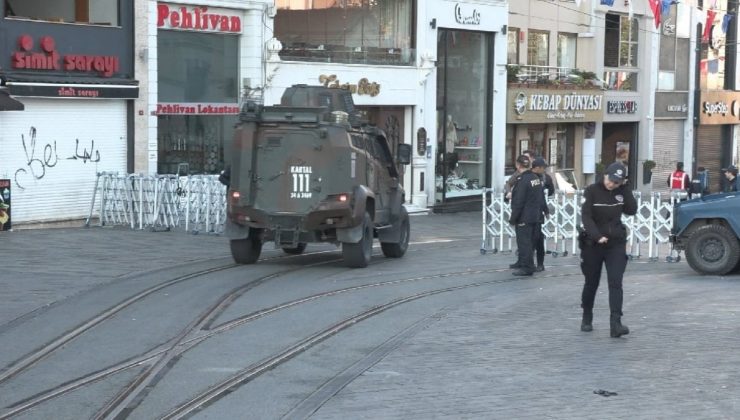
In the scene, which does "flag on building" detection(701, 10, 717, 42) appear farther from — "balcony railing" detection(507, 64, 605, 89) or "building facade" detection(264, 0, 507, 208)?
"building facade" detection(264, 0, 507, 208)

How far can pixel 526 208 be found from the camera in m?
17.2

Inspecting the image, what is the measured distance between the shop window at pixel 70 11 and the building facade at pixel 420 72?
4621 mm

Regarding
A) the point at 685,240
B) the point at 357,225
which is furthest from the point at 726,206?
the point at 357,225

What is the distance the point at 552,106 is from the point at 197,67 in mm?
15771

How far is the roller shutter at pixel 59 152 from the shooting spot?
2388 centimetres

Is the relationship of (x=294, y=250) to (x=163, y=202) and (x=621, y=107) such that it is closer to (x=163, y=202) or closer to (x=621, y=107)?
(x=163, y=202)

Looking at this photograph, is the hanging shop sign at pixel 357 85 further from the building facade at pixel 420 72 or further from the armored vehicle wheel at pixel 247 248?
the armored vehicle wheel at pixel 247 248

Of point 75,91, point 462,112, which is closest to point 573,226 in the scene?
point 75,91

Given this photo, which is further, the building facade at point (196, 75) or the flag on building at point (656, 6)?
the flag on building at point (656, 6)

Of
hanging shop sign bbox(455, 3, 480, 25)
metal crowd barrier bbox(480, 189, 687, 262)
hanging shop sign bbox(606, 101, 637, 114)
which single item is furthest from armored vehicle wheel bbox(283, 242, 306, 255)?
hanging shop sign bbox(606, 101, 637, 114)

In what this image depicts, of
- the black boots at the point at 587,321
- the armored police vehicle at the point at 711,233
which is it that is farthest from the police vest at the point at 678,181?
the black boots at the point at 587,321

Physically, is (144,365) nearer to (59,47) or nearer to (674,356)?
(674,356)

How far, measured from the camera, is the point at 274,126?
60.4 feet

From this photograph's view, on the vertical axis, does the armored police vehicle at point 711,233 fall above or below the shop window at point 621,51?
below
